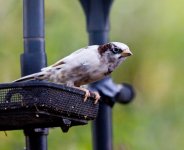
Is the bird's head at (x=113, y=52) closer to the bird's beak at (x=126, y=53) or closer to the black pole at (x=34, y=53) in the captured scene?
the bird's beak at (x=126, y=53)

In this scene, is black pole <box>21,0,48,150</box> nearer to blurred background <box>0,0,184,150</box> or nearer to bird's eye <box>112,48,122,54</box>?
bird's eye <box>112,48,122,54</box>

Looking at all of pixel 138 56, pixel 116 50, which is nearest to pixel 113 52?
pixel 116 50

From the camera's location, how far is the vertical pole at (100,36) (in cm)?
466

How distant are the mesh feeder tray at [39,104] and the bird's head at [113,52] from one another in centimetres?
41

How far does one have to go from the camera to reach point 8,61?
6957 millimetres

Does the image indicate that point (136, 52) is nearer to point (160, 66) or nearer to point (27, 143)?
point (160, 66)

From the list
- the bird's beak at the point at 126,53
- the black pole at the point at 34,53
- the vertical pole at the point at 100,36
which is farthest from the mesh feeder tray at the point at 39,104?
the vertical pole at the point at 100,36

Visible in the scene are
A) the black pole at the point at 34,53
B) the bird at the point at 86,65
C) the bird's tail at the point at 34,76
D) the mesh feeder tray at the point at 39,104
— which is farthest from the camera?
the bird at the point at 86,65

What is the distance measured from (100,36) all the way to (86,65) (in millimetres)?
521

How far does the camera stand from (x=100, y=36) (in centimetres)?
473

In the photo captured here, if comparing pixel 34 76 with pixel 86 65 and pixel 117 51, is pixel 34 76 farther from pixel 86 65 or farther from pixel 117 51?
pixel 117 51

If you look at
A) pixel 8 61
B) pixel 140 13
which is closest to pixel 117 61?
pixel 8 61

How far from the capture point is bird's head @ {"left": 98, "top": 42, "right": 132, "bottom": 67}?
13.9 feet

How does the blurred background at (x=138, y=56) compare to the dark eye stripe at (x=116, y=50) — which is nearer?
the dark eye stripe at (x=116, y=50)
